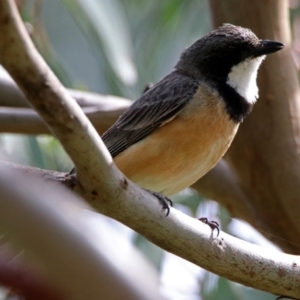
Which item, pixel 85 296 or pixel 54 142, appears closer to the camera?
pixel 85 296

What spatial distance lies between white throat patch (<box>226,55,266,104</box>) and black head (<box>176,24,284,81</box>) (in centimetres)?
3

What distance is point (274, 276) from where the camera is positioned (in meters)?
2.03

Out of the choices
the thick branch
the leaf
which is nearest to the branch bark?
the leaf

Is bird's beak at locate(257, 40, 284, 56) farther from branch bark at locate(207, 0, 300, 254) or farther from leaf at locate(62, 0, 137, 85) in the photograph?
leaf at locate(62, 0, 137, 85)

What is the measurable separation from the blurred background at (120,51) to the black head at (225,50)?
63cm

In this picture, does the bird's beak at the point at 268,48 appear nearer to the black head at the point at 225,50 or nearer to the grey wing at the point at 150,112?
the black head at the point at 225,50

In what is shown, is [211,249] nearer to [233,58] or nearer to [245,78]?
[245,78]

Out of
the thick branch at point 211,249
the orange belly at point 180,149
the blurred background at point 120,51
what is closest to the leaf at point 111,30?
the blurred background at point 120,51

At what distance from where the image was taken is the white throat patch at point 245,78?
9.59ft

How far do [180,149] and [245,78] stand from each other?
66 cm

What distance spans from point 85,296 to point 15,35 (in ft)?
1.93

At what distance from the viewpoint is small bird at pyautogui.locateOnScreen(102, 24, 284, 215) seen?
2572 millimetres

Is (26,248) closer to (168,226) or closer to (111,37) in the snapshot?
(168,226)

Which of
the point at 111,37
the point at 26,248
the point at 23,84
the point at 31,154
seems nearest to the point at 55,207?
the point at 26,248
